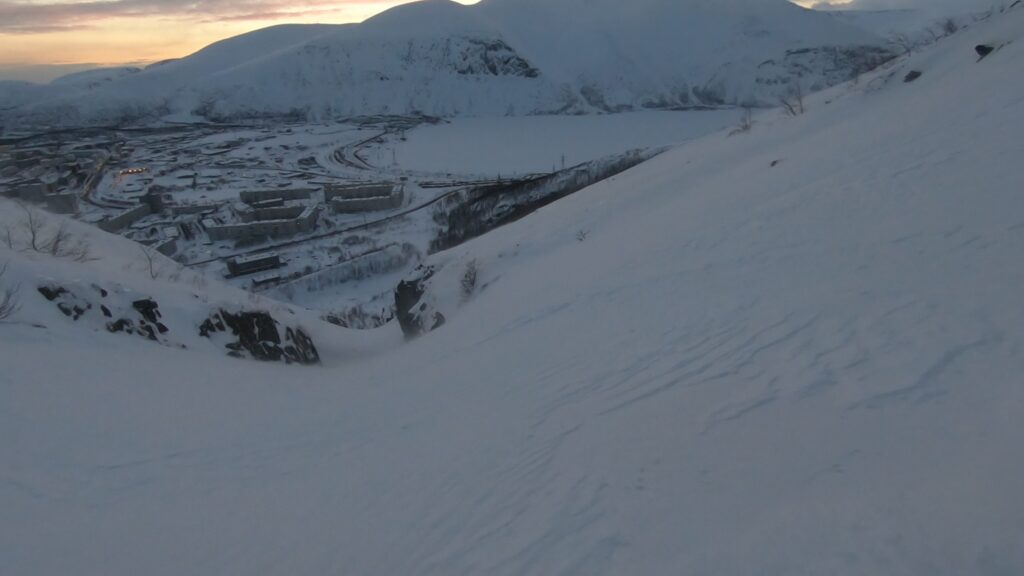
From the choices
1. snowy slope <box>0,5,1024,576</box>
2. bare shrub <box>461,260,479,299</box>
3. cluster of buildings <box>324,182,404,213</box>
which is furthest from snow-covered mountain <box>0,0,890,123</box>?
snowy slope <box>0,5,1024,576</box>

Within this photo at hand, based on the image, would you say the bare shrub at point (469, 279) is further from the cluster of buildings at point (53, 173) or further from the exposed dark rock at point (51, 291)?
the cluster of buildings at point (53, 173)

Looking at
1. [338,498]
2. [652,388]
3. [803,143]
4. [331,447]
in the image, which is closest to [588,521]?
[652,388]

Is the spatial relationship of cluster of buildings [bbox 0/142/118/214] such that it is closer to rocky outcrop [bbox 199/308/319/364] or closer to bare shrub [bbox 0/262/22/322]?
rocky outcrop [bbox 199/308/319/364]

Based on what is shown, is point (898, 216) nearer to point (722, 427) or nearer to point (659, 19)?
point (722, 427)

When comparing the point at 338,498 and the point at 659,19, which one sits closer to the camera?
the point at 338,498

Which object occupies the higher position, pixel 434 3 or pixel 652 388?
pixel 434 3
